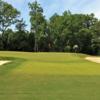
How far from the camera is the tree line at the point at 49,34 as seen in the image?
83.9 metres

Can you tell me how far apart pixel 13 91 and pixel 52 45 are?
250 ft

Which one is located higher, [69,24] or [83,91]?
[69,24]

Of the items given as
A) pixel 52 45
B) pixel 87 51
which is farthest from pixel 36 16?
pixel 87 51

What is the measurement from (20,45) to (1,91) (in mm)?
70116

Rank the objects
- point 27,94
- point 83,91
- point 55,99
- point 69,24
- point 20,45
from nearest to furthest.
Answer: point 55,99, point 27,94, point 83,91, point 20,45, point 69,24

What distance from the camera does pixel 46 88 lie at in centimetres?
1320

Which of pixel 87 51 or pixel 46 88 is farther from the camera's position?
pixel 87 51

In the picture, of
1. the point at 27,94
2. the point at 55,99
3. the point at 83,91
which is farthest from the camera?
the point at 83,91

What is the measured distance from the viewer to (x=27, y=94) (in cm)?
1178

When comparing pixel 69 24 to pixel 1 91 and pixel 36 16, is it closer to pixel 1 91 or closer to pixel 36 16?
pixel 36 16

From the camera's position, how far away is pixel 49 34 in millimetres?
88312

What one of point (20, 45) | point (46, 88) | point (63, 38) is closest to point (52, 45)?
point (63, 38)

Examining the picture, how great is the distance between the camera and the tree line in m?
83.9

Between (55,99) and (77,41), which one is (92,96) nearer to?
(55,99)
